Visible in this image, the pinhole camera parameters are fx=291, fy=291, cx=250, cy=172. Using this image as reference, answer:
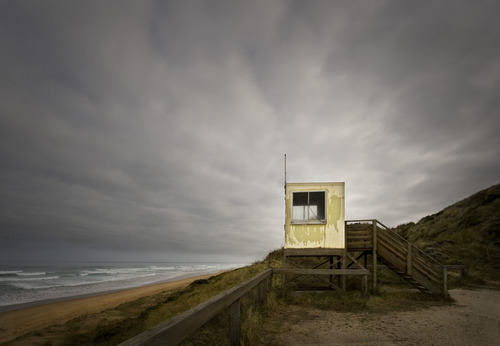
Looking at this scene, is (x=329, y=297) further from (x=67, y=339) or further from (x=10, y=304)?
(x=10, y=304)

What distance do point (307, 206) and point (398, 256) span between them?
450 centimetres

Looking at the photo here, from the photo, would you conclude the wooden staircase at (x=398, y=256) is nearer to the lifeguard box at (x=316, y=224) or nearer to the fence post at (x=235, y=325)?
the lifeguard box at (x=316, y=224)

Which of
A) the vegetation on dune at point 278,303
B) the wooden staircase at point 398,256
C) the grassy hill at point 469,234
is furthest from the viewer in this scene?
the grassy hill at point 469,234

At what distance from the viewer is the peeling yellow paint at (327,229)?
500 inches

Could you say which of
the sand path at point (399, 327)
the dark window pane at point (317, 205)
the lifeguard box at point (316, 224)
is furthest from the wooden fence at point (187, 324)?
the dark window pane at point (317, 205)

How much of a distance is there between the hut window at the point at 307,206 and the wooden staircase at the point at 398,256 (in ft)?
5.47

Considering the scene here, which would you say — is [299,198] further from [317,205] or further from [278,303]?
[278,303]

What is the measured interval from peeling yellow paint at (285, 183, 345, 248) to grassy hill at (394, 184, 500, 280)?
11.0 m

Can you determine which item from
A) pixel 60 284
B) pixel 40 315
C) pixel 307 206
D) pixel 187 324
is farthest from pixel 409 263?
pixel 60 284

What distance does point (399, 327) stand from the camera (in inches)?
280

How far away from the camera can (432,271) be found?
1265cm

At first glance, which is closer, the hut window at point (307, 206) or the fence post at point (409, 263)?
the fence post at point (409, 263)

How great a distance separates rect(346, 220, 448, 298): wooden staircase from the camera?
1234 centimetres

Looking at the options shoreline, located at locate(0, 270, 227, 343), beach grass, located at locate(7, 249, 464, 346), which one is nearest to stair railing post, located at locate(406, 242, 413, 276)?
beach grass, located at locate(7, 249, 464, 346)
